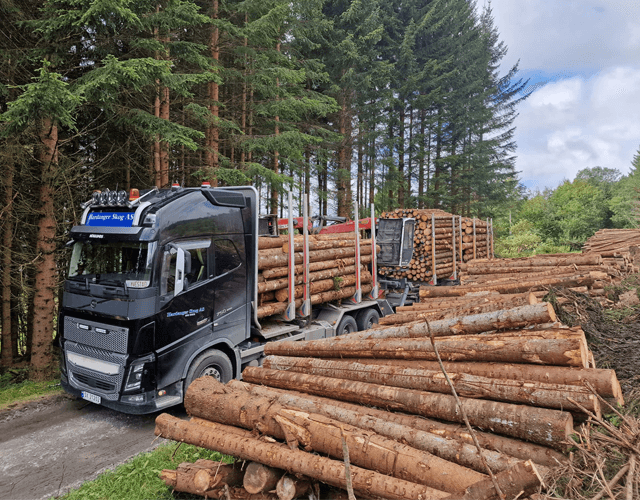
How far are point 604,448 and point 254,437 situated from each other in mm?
2676

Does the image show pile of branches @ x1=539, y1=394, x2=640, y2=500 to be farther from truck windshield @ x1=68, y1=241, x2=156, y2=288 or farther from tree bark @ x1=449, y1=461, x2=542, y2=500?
truck windshield @ x1=68, y1=241, x2=156, y2=288

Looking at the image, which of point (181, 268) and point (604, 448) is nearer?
point (604, 448)

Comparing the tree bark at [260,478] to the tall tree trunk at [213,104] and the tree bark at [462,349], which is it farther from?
the tall tree trunk at [213,104]

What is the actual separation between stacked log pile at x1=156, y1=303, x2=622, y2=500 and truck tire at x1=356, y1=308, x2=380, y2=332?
560cm

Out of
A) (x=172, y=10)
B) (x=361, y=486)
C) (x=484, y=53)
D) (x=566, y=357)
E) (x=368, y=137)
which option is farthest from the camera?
(x=484, y=53)

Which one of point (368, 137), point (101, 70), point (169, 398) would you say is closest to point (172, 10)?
point (101, 70)

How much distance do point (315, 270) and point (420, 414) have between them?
17.6 ft

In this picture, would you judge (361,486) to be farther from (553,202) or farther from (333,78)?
(553,202)

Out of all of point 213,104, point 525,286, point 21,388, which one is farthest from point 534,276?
point 21,388

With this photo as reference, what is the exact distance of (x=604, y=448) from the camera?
283 centimetres

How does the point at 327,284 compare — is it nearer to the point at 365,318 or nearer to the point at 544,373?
the point at 365,318

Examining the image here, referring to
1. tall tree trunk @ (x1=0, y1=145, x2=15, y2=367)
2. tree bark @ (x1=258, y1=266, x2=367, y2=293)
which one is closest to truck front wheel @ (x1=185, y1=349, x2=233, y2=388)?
tree bark @ (x1=258, y1=266, x2=367, y2=293)

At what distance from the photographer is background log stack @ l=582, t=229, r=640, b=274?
42.0ft

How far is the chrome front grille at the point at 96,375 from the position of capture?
5.40 m
